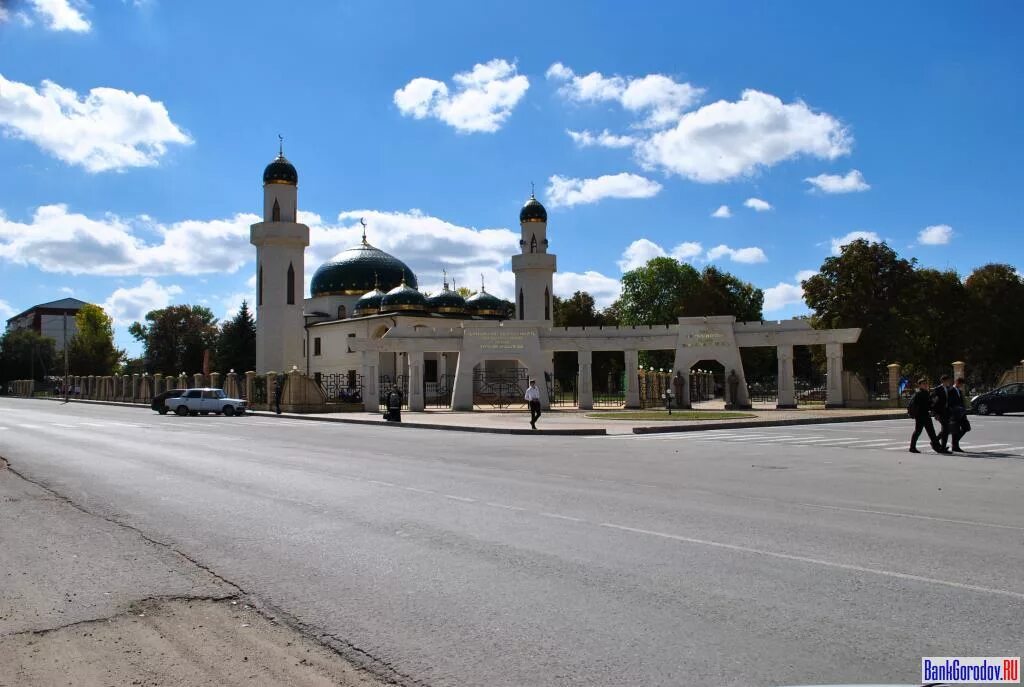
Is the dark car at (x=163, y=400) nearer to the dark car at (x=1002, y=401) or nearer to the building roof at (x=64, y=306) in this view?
the dark car at (x=1002, y=401)

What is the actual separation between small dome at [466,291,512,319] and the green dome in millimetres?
6629

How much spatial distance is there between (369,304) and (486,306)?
11026mm

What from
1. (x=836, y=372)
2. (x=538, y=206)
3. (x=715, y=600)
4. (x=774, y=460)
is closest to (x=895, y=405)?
(x=836, y=372)

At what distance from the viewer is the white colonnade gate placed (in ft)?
141

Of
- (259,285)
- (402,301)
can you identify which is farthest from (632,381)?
(259,285)

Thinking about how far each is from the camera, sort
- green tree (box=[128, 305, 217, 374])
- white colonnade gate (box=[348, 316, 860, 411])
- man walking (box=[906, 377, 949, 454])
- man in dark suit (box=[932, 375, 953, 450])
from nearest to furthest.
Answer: man walking (box=[906, 377, 949, 454])
man in dark suit (box=[932, 375, 953, 450])
white colonnade gate (box=[348, 316, 860, 411])
green tree (box=[128, 305, 217, 374])

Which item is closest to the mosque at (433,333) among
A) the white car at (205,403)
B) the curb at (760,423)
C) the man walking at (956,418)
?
the white car at (205,403)

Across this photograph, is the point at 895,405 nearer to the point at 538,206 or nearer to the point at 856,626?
the point at 538,206

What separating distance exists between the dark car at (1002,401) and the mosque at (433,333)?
7064mm

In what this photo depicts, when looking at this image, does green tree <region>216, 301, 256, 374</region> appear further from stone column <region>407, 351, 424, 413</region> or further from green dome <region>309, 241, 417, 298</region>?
stone column <region>407, 351, 424, 413</region>

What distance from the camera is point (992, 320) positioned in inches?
2322

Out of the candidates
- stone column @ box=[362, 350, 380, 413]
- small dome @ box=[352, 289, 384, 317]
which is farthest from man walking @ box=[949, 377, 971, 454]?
small dome @ box=[352, 289, 384, 317]

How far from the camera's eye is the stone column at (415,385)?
1702 inches

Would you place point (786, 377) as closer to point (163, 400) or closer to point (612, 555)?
point (163, 400)
